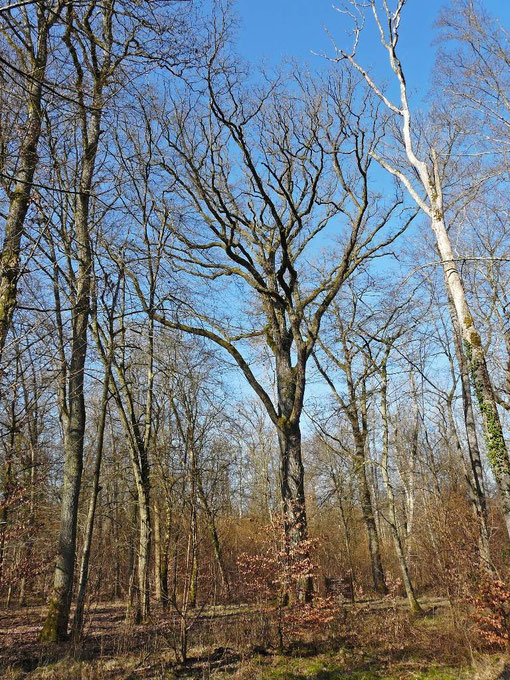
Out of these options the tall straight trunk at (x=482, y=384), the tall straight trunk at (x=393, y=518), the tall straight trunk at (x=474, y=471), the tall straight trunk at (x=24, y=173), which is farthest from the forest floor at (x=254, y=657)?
the tall straight trunk at (x=24, y=173)

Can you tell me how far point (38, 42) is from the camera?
5980mm

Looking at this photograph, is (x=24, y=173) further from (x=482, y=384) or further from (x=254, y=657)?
(x=482, y=384)

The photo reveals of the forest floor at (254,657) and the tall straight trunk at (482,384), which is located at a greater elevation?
the tall straight trunk at (482,384)

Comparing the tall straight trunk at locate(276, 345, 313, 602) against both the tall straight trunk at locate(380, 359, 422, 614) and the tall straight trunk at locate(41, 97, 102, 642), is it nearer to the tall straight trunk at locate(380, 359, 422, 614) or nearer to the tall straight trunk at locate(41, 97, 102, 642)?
the tall straight trunk at locate(380, 359, 422, 614)

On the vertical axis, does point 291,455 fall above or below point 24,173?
below

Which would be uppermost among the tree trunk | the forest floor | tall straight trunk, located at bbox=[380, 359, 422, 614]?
the tree trunk

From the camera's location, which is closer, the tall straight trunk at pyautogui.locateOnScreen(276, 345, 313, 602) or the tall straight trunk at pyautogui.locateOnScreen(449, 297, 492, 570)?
the tall straight trunk at pyautogui.locateOnScreen(449, 297, 492, 570)

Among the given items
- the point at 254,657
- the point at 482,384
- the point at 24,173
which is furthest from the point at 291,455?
the point at 24,173

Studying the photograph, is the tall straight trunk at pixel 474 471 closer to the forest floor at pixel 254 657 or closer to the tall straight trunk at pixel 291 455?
the forest floor at pixel 254 657

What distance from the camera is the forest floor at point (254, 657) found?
18.9ft

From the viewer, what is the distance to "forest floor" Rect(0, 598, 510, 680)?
577 cm

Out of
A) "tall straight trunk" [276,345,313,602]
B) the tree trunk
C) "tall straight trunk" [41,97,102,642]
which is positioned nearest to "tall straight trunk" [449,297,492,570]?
→ "tall straight trunk" [276,345,313,602]

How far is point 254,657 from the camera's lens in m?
6.47

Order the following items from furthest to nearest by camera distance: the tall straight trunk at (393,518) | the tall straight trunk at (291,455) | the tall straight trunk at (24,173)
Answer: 1. the tall straight trunk at (393,518)
2. the tall straight trunk at (291,455)
3. the tall straight trunk at (24,173)
